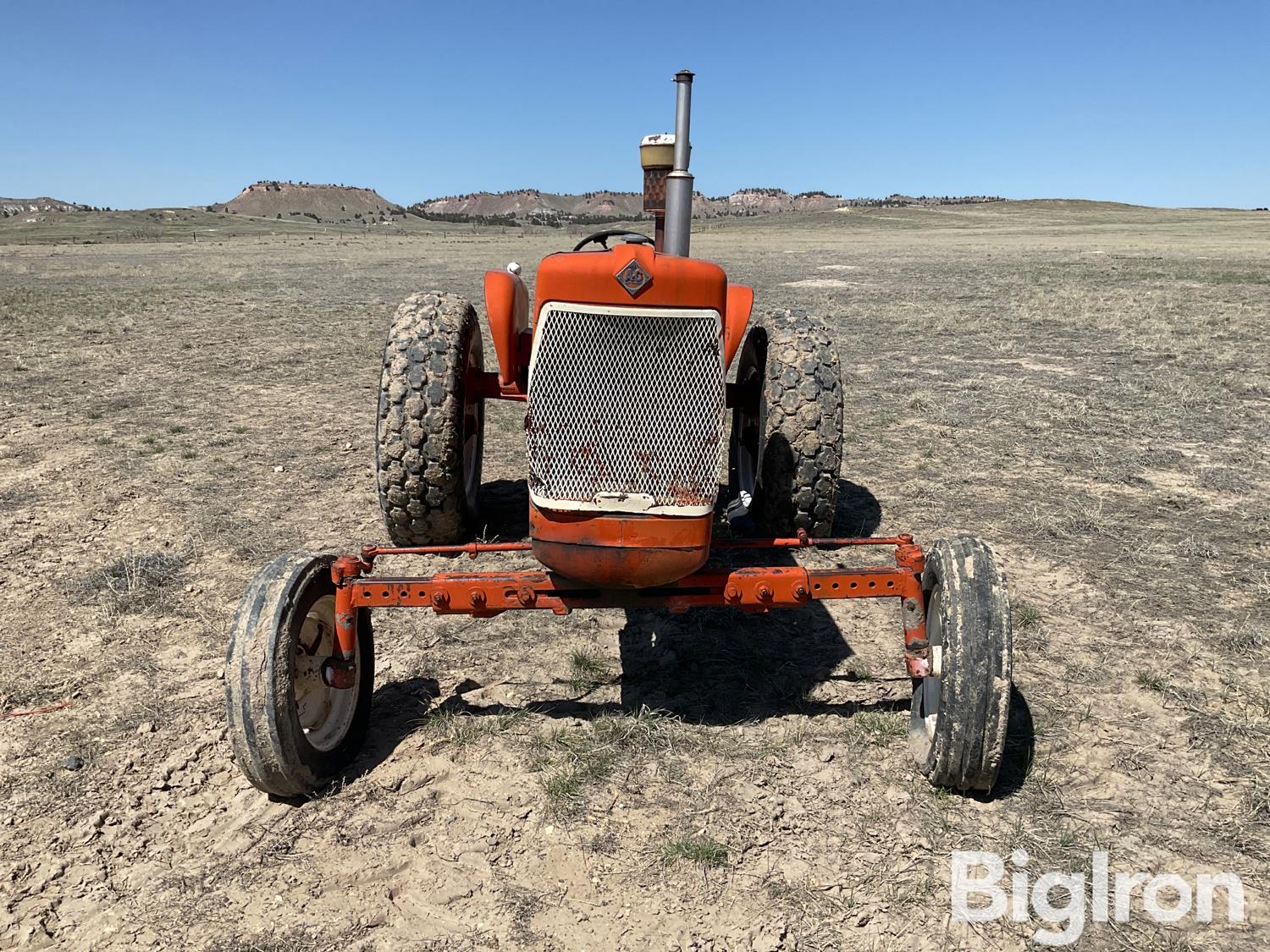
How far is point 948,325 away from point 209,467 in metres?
11.6

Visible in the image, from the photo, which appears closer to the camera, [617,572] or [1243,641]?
[617,572]

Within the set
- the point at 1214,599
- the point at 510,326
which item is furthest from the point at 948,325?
the point at 510,326

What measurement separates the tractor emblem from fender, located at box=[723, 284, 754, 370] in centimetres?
104

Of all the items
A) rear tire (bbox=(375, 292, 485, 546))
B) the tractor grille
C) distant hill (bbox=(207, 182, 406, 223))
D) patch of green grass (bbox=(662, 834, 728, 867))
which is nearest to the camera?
patch of green grass (bbox=(662, 834, 728, 867))

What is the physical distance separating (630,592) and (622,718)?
2.43 feet

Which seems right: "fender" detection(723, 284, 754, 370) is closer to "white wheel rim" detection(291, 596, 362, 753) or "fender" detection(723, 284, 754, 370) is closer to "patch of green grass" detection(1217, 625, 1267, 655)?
"white wheel rim" detection(291, 596, 362, 753)

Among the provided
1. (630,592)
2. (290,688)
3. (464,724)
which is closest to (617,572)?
(630,592)

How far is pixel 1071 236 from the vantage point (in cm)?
4788

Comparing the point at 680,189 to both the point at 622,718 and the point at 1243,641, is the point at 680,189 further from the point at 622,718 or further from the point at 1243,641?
the point at 1243,641

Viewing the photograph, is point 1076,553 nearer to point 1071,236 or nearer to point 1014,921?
point 1014,921

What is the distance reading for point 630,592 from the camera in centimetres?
336

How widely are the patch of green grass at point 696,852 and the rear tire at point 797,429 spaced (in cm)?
227

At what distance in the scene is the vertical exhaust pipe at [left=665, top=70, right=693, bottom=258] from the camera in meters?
3.85

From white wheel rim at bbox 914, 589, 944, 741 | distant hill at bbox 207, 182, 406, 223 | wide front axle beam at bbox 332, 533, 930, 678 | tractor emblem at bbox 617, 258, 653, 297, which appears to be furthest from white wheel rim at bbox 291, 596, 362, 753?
distant hill at bbox 207, 182, 406, 223
